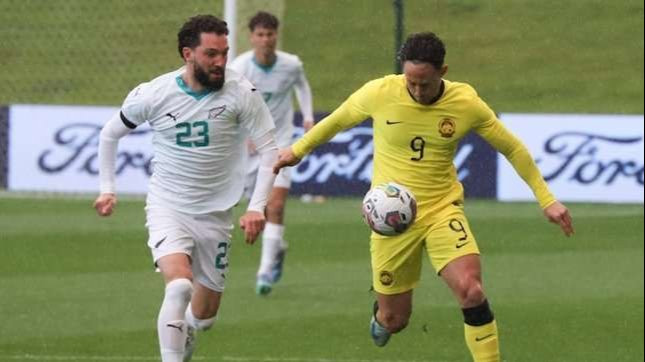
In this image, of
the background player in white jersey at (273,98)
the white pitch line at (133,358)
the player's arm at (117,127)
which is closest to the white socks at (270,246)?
the background player in white jersey at (273,98)

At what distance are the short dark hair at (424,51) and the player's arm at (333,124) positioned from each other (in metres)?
0.46

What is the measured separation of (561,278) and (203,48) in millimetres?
6390

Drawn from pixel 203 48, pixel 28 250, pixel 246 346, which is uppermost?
pixel 203 48

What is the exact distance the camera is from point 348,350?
11.0 m

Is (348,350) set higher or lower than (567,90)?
higher

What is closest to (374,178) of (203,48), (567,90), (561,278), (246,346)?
(203,48)

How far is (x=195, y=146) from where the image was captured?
928 centimetres

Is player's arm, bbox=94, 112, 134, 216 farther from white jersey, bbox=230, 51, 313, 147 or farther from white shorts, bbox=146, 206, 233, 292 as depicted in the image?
white jersey, bbox=230, 51, 313, 147

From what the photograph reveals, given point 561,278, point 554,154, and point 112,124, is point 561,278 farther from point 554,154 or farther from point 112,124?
point 112,124

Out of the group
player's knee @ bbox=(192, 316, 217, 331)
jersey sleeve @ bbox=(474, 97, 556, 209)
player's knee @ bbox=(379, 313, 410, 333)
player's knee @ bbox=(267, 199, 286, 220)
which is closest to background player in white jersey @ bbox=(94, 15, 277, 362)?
player's knee @ bbox=(192, 316, 217, 331)

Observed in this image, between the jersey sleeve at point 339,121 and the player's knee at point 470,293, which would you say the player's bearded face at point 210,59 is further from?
the player's knee at point 470,293

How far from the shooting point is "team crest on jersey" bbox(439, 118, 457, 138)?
30.3 feet

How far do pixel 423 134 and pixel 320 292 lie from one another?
4498 mm

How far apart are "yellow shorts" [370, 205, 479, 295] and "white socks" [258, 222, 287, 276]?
3632 mm
